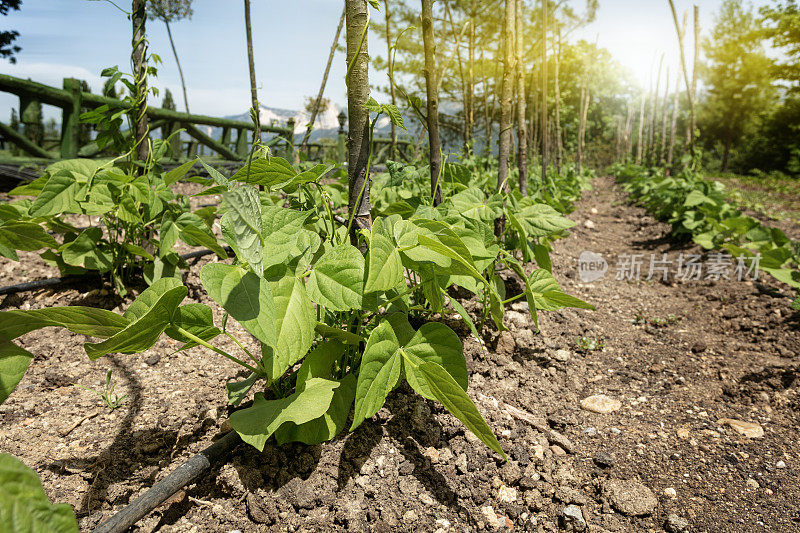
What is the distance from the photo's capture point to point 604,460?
4.35ft

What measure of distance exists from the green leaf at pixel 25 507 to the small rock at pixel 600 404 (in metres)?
1.60

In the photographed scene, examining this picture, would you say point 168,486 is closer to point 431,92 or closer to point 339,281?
point 339,281

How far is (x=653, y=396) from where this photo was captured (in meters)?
1.77

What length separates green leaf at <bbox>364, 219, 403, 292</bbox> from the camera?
832 mm

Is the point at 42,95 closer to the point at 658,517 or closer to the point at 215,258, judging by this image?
the point at 215,258

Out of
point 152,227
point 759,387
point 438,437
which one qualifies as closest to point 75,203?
point 152,227

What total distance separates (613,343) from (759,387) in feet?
1.97

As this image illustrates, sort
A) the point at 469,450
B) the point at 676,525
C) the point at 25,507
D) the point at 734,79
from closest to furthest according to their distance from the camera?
the point at 25,507, the point at 676,525, the point at 469,450, the point at 734,79

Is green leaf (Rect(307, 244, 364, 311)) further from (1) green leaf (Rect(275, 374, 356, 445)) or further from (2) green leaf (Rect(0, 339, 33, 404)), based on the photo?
(2) green leaf (Rect(0, 339, 33, 404))

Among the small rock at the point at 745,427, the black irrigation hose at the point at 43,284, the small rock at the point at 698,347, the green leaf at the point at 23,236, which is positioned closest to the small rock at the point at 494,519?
the small rock at the point at 745,427

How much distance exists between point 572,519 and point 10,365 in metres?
1.24

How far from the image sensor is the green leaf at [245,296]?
700mm

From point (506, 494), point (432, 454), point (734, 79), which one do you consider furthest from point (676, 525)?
point (734, 79)

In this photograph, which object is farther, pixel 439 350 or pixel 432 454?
pixel 432 454
